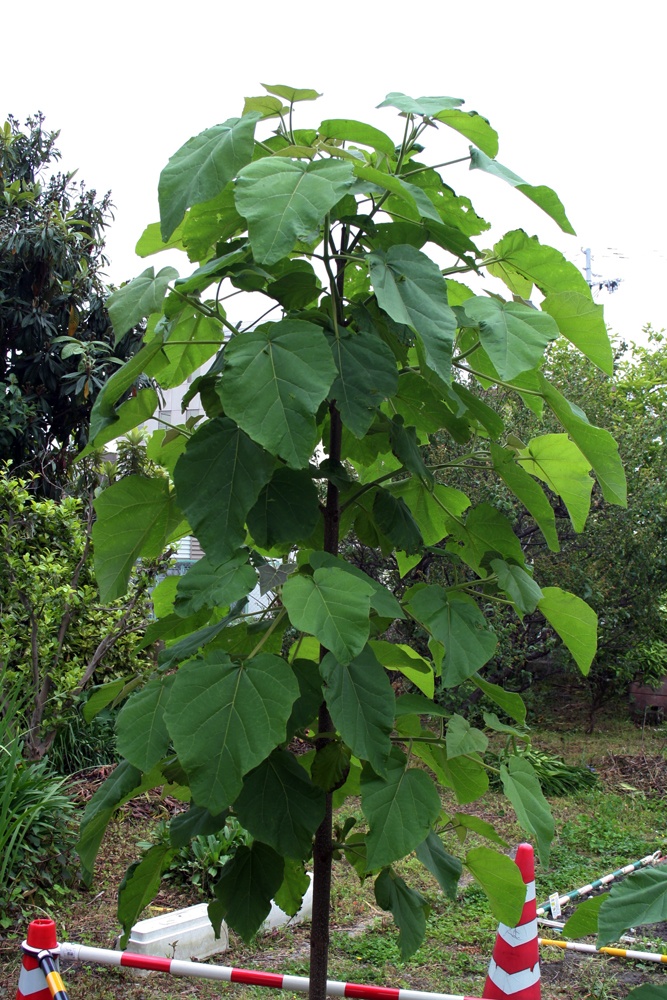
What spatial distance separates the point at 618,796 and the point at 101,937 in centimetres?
412

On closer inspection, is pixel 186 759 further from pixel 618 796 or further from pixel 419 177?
pixel 618 796

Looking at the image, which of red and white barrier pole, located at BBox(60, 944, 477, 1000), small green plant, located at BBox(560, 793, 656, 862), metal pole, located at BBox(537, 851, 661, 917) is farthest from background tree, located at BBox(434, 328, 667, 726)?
red and white barrier pole, located at BBox(60, 944, 477, 1000)

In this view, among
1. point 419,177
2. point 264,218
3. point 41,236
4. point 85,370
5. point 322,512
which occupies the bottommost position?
point 322,512

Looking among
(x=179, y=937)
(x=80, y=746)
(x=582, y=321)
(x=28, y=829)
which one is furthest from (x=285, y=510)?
(x=80, y=746)

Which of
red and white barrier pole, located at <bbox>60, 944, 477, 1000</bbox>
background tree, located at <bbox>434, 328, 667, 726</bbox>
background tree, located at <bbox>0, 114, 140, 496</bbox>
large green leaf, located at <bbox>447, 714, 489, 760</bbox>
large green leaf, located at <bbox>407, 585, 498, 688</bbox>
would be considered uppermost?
background tree, located at <bbox>0, 114, 140, 496</bbox>

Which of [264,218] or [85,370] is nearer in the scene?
[264,218]

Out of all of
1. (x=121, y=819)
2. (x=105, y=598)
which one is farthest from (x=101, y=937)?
(x=105, y=598)

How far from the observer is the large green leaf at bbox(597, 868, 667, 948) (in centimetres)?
105

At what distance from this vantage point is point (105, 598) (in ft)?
4.99

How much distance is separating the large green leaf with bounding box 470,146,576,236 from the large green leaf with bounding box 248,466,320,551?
551 mm

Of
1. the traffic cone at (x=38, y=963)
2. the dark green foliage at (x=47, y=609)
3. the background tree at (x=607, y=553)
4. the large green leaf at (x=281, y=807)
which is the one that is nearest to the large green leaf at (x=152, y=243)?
the large green leaf at (x=281, y=807)

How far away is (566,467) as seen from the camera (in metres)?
1.61

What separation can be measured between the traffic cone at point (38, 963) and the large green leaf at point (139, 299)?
1.62 meters

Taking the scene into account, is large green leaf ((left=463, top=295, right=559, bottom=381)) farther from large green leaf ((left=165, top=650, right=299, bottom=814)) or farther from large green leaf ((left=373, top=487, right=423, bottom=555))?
large green leaf ((left=165, top=650, right=299, bottom=814))
